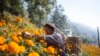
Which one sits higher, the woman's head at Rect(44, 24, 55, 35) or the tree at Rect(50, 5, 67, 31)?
the woman's head at Rect(44, 24, 55, 35)

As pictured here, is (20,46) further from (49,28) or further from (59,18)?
(59,18)

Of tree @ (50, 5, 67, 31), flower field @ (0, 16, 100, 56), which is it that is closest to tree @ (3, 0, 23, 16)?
flower field @ (0, 16, 100, 56)

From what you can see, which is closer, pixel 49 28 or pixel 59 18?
pixel 49 28

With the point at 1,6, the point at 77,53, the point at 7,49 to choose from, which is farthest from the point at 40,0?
the point at 7,49

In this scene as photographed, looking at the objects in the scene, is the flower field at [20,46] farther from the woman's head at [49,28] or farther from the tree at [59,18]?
the tree at [59,18]

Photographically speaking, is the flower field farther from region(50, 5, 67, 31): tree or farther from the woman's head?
region(50, 5, 67, 31): tree

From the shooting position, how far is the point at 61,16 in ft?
341

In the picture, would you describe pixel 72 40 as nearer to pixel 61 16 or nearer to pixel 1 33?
pixel 1 33

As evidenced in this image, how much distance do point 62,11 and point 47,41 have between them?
92.5 metres

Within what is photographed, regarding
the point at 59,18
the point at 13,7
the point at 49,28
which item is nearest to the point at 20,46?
the point at 49,28

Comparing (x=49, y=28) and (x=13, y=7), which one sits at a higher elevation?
(x=49, y=28)

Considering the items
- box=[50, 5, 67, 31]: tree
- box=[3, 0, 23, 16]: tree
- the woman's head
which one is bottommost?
box=[50, 5, 67, 31]: tree

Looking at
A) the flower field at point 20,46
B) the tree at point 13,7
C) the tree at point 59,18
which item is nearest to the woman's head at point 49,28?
the flower field at point 20,46

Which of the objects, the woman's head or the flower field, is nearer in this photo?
the flower field
